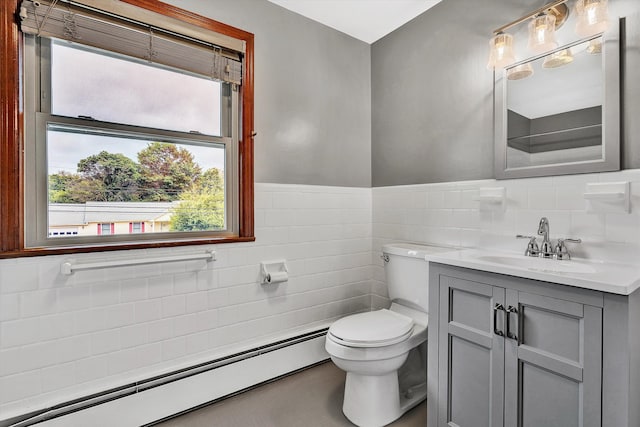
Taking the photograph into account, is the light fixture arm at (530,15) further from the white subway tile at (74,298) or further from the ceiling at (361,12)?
the white subway tile at (74,298)

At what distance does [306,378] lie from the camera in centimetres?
210

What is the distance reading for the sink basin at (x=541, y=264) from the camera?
4.45 ft

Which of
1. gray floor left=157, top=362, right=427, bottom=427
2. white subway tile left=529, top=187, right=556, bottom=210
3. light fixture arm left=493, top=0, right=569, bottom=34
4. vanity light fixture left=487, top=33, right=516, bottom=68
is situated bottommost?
gray floor left=157, top=362, right=427, bottom=427

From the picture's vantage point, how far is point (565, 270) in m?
1.37

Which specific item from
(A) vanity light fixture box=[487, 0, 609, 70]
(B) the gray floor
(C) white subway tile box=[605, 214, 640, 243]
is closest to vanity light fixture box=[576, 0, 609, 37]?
(A) vanity light fixture box=[487, 0, 609, 70]

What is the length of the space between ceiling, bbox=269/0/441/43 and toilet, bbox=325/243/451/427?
157 cm

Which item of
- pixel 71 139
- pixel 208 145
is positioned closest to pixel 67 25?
pixel 71 139

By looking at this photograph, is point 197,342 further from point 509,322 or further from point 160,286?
point 509,322

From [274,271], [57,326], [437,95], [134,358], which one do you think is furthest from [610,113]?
[57,326]

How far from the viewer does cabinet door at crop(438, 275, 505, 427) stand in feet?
4.25

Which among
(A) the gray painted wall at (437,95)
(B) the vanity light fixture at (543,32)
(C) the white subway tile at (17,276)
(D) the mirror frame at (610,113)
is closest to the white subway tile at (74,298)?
(C) the white subway tile at (17,276)

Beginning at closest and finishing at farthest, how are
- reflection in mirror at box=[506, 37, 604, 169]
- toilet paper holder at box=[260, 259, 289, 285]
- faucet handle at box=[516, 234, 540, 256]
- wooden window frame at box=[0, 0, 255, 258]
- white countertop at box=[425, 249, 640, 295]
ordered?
white countertop at box=[425, 249, 640, 295]
wooden window frame at box=[0, 0, 255, 258]
reflection in mirror at box=[506, 37, 604, 169]
faucet handle at box=[516, 234, 540, 256]
toilet paper holder at box=[260, 259, 289, 285]

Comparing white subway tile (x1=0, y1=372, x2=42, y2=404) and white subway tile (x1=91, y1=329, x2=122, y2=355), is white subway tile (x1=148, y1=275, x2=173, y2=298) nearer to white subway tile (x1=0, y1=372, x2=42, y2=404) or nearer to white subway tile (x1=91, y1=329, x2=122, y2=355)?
white subway tile (x1=91, y1=329, x2=122, y2=355)

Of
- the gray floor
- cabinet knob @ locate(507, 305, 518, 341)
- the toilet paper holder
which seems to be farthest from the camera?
Result: the toilet paper holder
